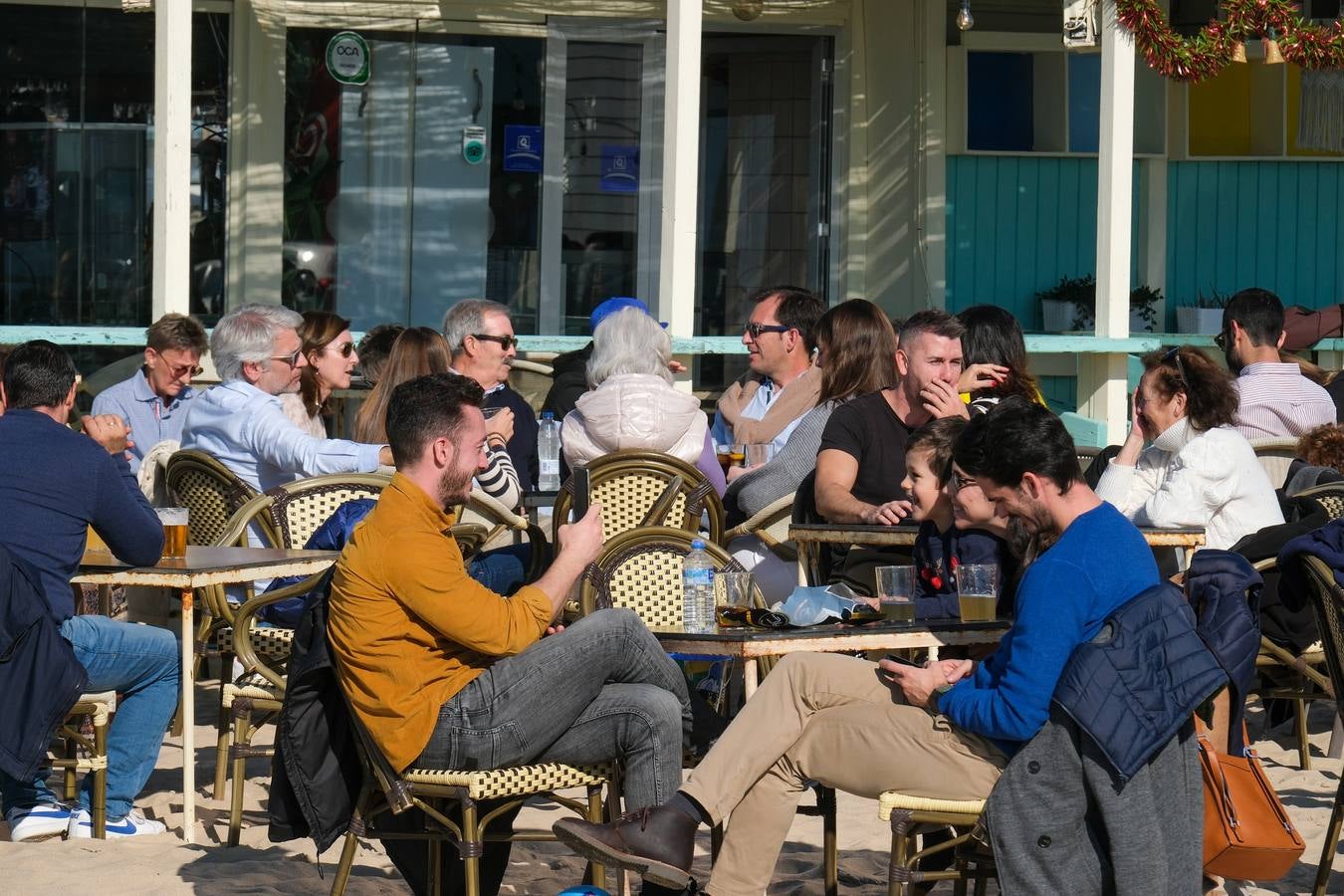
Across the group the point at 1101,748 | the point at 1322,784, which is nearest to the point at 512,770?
the point at 1101,748

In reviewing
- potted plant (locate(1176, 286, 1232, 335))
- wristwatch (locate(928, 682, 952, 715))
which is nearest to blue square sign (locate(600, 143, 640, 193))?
potted plant (locate(1176, 286, 1232, 335))

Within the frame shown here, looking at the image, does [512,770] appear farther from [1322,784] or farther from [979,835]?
[1322,784]

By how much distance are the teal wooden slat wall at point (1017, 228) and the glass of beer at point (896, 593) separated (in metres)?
7.45

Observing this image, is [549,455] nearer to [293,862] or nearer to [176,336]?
[176,336]

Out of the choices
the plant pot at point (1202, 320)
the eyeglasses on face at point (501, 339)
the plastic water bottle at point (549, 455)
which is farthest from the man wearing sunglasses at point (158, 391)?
the plant pot at point (1202, 320)

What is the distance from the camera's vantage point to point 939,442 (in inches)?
204

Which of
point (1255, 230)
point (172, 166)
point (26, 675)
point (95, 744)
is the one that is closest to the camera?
point (26, 675)

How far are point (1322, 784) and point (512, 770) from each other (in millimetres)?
3281

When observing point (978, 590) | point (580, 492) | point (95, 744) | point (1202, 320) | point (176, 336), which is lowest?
point (95, 744)

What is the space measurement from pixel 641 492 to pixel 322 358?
1.77 metres

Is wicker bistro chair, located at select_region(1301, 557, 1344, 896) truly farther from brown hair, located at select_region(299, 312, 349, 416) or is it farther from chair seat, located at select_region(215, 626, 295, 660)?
brown hair, located at select_region(299, 312, 349, 416)

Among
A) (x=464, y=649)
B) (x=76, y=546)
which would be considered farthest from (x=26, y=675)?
(x=464, y=649)

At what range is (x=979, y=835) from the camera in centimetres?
382

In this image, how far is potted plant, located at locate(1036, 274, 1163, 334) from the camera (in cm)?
1171
